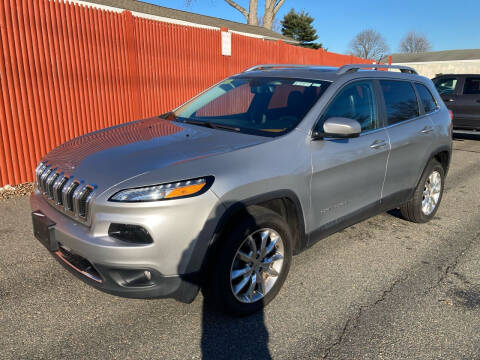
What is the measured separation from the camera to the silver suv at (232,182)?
2.30 metres

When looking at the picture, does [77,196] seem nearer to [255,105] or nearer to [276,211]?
[276,211]

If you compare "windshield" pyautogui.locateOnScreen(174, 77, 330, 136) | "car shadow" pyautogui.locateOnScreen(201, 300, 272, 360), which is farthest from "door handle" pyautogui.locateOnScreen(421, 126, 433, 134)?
"car shadow" pyautogui.locateOnScreen(201, 300, 272, 360)

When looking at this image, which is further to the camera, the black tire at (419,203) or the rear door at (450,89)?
the rear door at (450,89)

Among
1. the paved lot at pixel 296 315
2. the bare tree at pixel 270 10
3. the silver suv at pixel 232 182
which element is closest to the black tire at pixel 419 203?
the silver suv at pixel 232 182

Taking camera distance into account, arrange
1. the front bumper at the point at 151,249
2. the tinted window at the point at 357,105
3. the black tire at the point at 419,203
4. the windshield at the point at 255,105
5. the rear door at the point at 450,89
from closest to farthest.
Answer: the front bumper at the point at 151,249 → the windshield at the point at 255,105 → the tinted window at the point at 357,105 → the black tire at the point at 419,203 → the rear door at the point at 450,89

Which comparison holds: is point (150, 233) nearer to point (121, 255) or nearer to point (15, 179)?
point (121, 255)

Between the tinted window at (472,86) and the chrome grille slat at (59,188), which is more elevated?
the tinted window at (472,86)

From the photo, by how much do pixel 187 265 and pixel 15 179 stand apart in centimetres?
467

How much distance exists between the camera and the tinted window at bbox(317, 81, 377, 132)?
3338mm

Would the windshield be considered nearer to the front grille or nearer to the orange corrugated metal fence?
the front grille

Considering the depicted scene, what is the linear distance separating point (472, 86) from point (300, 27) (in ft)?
129

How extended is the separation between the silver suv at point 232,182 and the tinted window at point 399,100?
2cm

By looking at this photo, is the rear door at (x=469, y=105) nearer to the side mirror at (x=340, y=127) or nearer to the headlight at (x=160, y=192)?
the side mirror at (x=340, y=127)

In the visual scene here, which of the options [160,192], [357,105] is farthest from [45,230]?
[357,105]
